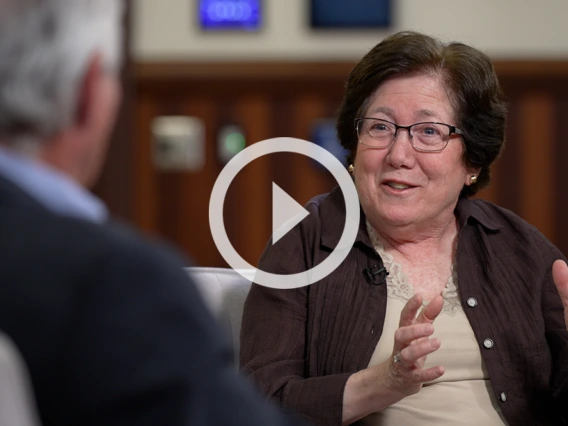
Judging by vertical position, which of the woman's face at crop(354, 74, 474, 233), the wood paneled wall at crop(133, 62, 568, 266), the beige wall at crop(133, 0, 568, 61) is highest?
the beige wall at crop(133, 0, 568, 61)

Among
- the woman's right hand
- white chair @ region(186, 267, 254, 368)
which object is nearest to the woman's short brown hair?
white chair @ region(186, 267, 254, 368)

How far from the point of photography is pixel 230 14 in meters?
4.48

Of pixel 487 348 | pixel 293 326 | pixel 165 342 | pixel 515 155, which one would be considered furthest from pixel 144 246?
pixel 515 155

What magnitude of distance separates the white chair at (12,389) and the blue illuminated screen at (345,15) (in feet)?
12.7

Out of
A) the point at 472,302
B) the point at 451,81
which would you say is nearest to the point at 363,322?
the point at 472,302

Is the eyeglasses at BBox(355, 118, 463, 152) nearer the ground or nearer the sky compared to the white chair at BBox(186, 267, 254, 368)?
nearer the sky

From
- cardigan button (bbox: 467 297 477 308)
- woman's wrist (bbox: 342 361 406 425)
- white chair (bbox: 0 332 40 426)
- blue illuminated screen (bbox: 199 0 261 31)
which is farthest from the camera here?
blue illuminated screen (bbox: 199 0 261 31)

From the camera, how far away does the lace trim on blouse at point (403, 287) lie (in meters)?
2.00

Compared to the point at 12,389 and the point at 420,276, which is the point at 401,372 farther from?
the point at 12,389

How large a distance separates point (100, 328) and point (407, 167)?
1294 millimetres

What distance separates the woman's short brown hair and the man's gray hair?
3.92 feet

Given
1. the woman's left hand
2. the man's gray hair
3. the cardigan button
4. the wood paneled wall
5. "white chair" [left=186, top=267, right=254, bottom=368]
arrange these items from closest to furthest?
the man's gray hair → the woman's left hand → the cardigan button → "white chair" [left=186, top=267, right=254, bottom=368] → the wood paneled wall

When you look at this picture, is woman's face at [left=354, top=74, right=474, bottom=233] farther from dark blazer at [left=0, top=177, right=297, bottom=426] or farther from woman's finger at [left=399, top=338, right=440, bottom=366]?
dark blazer at [left=0, top=177, right=297, bottom=426]

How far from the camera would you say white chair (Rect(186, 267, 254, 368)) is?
2.19 m
